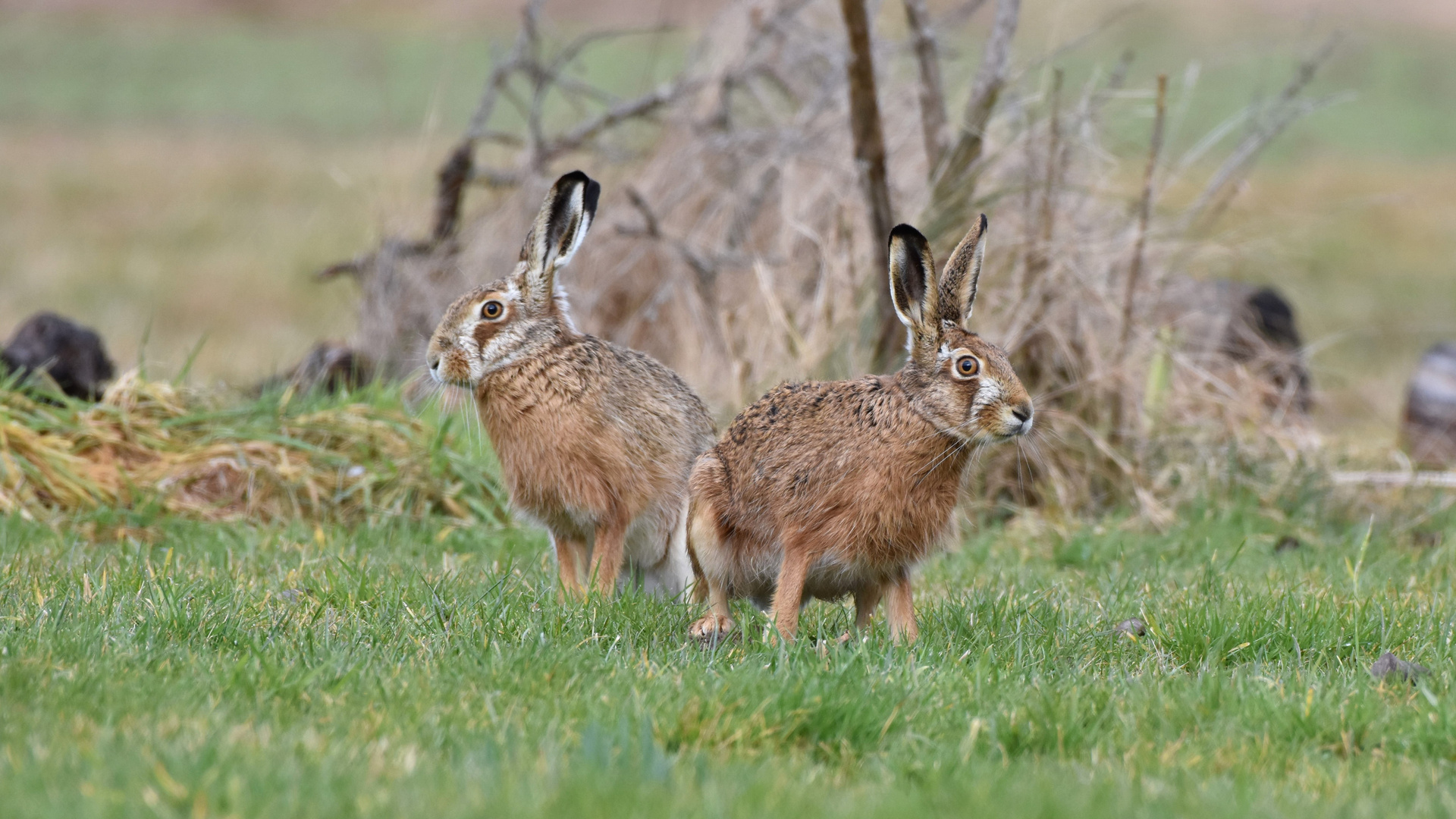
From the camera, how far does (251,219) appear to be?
2427 centimetres

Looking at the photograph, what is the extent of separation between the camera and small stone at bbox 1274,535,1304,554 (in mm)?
7695

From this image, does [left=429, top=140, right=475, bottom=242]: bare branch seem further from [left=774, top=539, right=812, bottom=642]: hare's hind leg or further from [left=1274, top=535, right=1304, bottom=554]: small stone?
[left=774, top=539, right=812, bottom=642]: hare's hind leg

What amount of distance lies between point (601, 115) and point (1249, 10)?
4667 cm

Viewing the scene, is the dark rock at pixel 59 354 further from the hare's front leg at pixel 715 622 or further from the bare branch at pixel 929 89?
the bare branch at pixel 929 89

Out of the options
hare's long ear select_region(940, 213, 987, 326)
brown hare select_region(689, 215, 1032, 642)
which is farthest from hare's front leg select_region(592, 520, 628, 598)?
hare's long ear select_region(940, 213, 987, 326)

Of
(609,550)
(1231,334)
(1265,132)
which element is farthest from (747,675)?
(1231,334)

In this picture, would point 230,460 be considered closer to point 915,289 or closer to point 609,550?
point 609,550

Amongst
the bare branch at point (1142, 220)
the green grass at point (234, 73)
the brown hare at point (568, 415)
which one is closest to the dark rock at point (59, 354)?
the brown hare at point (568, 415)

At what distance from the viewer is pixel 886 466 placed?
16.7ft

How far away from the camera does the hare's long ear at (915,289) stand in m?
5.04

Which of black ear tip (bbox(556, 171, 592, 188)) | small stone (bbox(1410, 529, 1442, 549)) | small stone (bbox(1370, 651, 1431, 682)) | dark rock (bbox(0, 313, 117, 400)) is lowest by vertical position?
small stone (bbox(1410, 529, 1442, 549))

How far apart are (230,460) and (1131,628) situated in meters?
5.03

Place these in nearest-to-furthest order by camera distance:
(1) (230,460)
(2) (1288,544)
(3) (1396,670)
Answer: (3) (1396,670) < (2) (1288,544) < (1) (230,460)

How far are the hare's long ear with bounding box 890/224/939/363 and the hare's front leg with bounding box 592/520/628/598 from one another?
4.93ft
